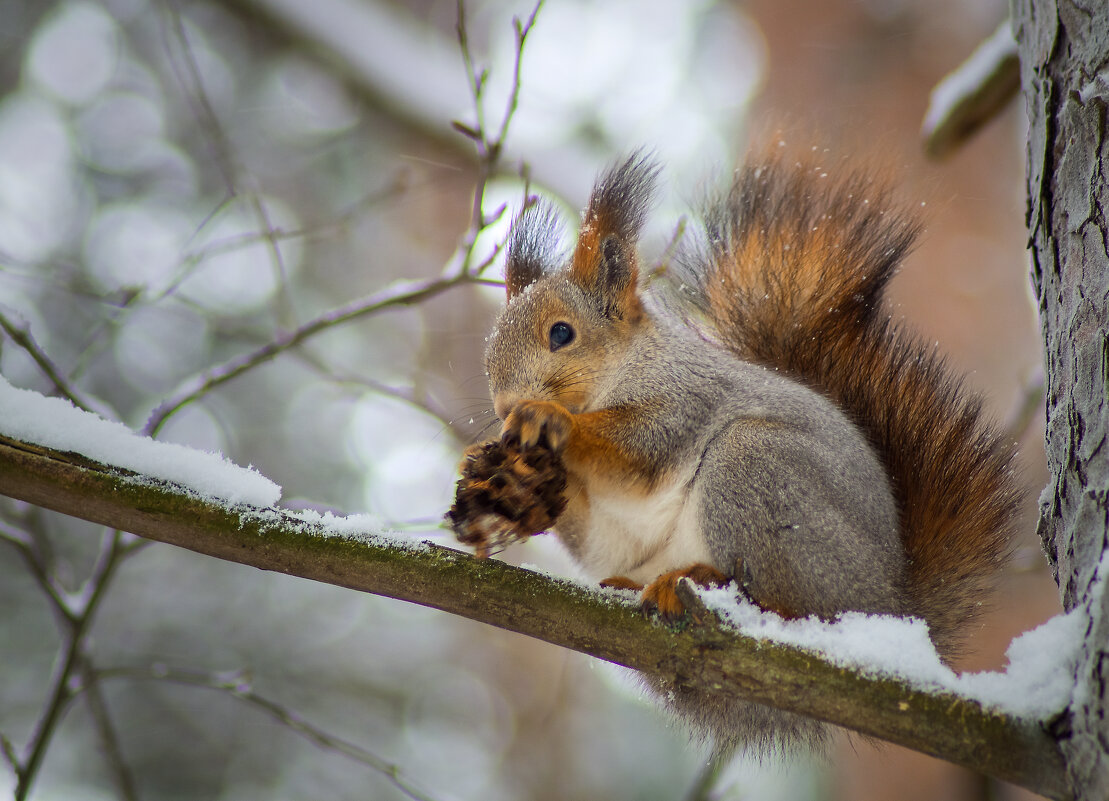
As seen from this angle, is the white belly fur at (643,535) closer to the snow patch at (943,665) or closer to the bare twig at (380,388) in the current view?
the snow patch at (943,665)

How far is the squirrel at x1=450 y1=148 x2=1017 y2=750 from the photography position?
1240 mm

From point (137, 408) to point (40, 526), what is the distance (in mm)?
3735

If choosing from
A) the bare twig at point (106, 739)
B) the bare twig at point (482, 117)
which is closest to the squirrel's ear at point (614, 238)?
the bare twig at point (482, 117)

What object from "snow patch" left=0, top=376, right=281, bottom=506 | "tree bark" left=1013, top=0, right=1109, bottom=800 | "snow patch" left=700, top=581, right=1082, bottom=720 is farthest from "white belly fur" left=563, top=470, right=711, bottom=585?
"snow patch" left=0, top=376, right=281, bottom=506

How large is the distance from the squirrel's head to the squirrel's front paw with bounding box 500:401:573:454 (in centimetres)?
22

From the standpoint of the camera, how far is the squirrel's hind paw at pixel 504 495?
1.19 metres

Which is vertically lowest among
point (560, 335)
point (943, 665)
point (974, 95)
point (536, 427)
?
point (943, 665)

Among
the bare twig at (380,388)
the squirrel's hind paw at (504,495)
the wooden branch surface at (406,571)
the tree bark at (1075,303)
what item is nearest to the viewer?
the tree bark at (1075,303)

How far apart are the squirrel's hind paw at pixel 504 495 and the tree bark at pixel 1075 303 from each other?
0.72 metres

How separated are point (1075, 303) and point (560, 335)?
882mm

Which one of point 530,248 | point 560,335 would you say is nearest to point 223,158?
point 530,248

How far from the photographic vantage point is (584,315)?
65.3 inches

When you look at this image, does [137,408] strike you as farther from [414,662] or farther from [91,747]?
[414,662]

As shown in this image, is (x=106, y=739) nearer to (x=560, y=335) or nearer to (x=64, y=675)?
(x=64, y=675)
